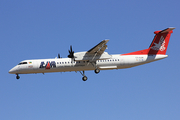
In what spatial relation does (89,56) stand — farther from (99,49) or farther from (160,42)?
(160,42)

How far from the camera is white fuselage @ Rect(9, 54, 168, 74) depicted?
2823 centimetres

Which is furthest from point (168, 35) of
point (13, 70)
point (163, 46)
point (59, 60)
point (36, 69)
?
point (13, 70)

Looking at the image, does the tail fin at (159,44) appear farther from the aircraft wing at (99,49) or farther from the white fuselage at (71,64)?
the aircraft wing at (99,49)

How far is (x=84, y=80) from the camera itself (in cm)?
2994

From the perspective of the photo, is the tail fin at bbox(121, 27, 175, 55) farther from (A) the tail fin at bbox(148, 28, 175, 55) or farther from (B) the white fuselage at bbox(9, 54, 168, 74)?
(B) the white fuselage at bbox(9, 54, 168, 74)

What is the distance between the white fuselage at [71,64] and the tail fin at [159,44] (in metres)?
1.23

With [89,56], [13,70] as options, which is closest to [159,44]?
[89,56]

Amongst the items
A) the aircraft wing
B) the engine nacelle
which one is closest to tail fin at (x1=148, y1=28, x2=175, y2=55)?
the engine nacelle

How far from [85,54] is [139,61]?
6.94m

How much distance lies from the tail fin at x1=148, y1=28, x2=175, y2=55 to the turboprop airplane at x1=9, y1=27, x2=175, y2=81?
589 millimetres

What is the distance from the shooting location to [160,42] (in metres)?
31.7

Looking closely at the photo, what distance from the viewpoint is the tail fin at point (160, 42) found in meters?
31.3

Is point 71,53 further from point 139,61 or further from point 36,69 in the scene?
point 139,61

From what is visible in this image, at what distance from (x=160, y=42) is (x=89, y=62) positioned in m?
9.90
